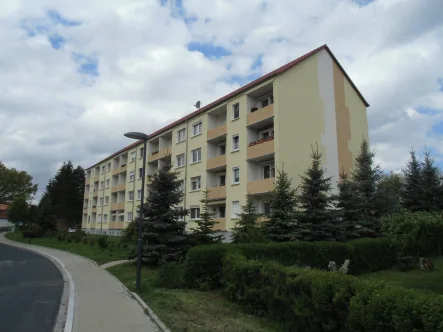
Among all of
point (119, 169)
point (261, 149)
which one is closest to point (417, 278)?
point (261, 149)

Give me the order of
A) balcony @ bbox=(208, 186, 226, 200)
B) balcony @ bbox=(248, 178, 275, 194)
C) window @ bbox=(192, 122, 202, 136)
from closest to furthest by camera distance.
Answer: balcony @ bbox=(248, 178, 275, 194) < balcony @ bbox=(208, 186, 226, 200) < window @ bbox=(192, 122, 202, 136)

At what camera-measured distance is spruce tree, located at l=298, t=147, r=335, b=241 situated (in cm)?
1959

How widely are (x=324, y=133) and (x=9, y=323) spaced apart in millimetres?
25091

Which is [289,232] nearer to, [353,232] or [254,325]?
[353,232]

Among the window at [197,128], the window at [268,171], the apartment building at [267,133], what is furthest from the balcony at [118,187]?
the window at [268,171]

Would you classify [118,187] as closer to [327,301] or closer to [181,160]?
[181,160]

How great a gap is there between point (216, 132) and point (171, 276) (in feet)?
68.7

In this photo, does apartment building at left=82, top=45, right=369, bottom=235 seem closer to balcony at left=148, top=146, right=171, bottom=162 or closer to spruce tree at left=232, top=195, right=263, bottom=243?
balcony at left=148, top=146, right=171, bottom=162

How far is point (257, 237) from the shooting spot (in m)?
17.1

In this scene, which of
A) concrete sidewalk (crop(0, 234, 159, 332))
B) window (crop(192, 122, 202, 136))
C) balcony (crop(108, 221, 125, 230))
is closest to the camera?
concrete sidewalk (crop(0, 234, 159, 332))

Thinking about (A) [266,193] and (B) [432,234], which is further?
(A) [266,193]

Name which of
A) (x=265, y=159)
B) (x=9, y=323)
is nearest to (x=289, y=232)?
(x=265, y=159)

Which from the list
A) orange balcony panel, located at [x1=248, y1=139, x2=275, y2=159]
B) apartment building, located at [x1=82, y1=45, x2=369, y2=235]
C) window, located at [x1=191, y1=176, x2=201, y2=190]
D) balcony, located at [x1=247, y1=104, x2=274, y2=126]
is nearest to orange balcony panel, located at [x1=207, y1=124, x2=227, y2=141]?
apartment building, located at [x1=82, y1=45, x2=369, y2=235]

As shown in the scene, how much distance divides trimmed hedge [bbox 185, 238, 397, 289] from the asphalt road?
164 inches
